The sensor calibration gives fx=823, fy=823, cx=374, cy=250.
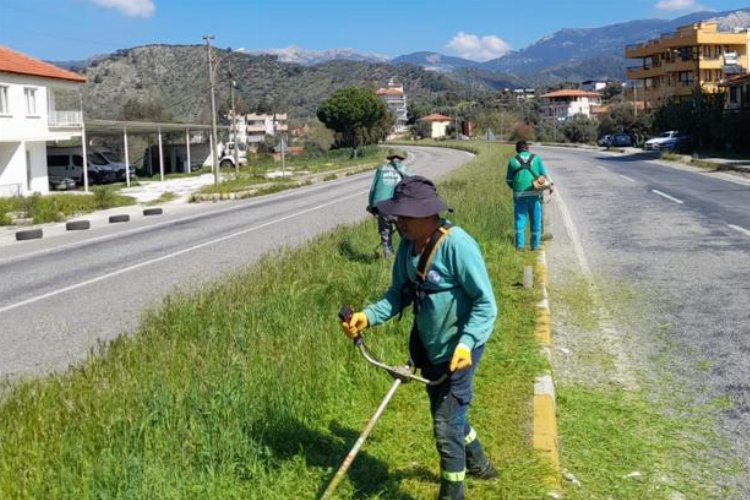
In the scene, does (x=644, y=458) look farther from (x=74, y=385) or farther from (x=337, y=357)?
(x=74, y=385)

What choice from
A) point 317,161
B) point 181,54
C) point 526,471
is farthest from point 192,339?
point 181,54

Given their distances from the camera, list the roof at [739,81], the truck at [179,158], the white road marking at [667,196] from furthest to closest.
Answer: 1. the truck at [179,158]
2. the roof at [739,81]
3. the white road marking at [667,196]

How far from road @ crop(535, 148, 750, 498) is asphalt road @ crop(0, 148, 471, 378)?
450 cm

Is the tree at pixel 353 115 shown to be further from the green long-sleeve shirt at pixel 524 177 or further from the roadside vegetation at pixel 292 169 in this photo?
the green long-sleeve shirt at pixel 524 177

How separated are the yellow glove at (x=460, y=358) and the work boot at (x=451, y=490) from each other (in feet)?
2.04

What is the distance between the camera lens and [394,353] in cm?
601

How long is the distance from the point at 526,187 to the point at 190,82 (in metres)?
131

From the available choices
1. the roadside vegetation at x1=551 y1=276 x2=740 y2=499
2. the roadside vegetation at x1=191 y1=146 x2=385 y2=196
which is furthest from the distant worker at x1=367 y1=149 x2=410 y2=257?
the roadside vegetation at x1=191 y1=146 x2=385 y2=196

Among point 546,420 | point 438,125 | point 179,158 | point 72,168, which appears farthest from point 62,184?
point 438,125

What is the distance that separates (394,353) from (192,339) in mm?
1500

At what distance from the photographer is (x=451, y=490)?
3.82 m

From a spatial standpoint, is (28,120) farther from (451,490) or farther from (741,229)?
(451,490)

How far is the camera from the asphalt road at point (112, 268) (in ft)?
27.1

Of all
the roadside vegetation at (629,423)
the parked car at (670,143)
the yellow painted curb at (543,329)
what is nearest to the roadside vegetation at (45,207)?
the yellow painted curb at (543,329)
